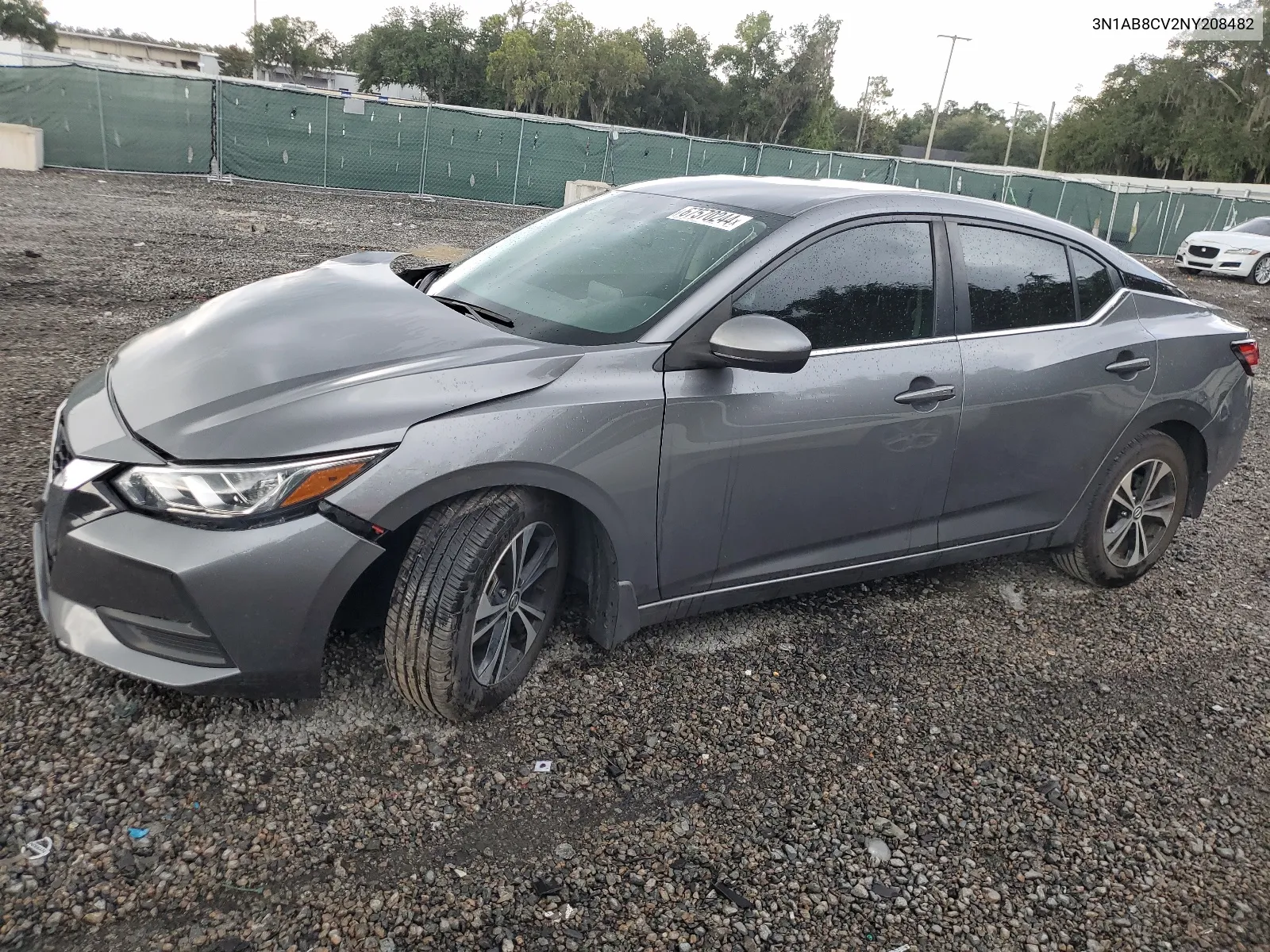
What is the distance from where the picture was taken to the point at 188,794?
2432 mm

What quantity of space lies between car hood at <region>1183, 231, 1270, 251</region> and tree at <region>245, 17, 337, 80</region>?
318ft

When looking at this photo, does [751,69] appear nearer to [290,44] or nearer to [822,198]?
[290,44]

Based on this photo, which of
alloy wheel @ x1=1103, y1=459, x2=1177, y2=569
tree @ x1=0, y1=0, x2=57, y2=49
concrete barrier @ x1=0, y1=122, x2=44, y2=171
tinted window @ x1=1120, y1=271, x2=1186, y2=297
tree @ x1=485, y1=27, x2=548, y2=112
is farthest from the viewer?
tree @ x1=485, y1=27, x2=548, y2=112

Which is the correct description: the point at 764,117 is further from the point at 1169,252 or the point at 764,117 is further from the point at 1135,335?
the point at 1135,335

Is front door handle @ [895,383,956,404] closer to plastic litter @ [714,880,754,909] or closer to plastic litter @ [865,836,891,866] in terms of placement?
plastic litter @ [865,836,891,866]

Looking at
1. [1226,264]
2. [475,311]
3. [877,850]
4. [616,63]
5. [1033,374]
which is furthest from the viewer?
[616,63]

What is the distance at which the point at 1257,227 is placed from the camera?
816 inches

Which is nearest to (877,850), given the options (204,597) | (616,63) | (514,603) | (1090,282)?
(514,603)

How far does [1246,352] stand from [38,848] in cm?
489

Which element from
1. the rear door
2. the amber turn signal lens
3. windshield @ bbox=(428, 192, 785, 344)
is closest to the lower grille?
the amber turn signal lens

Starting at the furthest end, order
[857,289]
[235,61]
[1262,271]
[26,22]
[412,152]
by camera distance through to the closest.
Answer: [235,61], [26,22], [412,152], [1262,271], [857,289]

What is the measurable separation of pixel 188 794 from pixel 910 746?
83.8 inches

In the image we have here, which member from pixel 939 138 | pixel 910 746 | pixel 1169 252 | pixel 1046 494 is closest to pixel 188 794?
pixel 910 746

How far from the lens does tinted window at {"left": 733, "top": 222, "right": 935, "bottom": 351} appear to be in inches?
123
